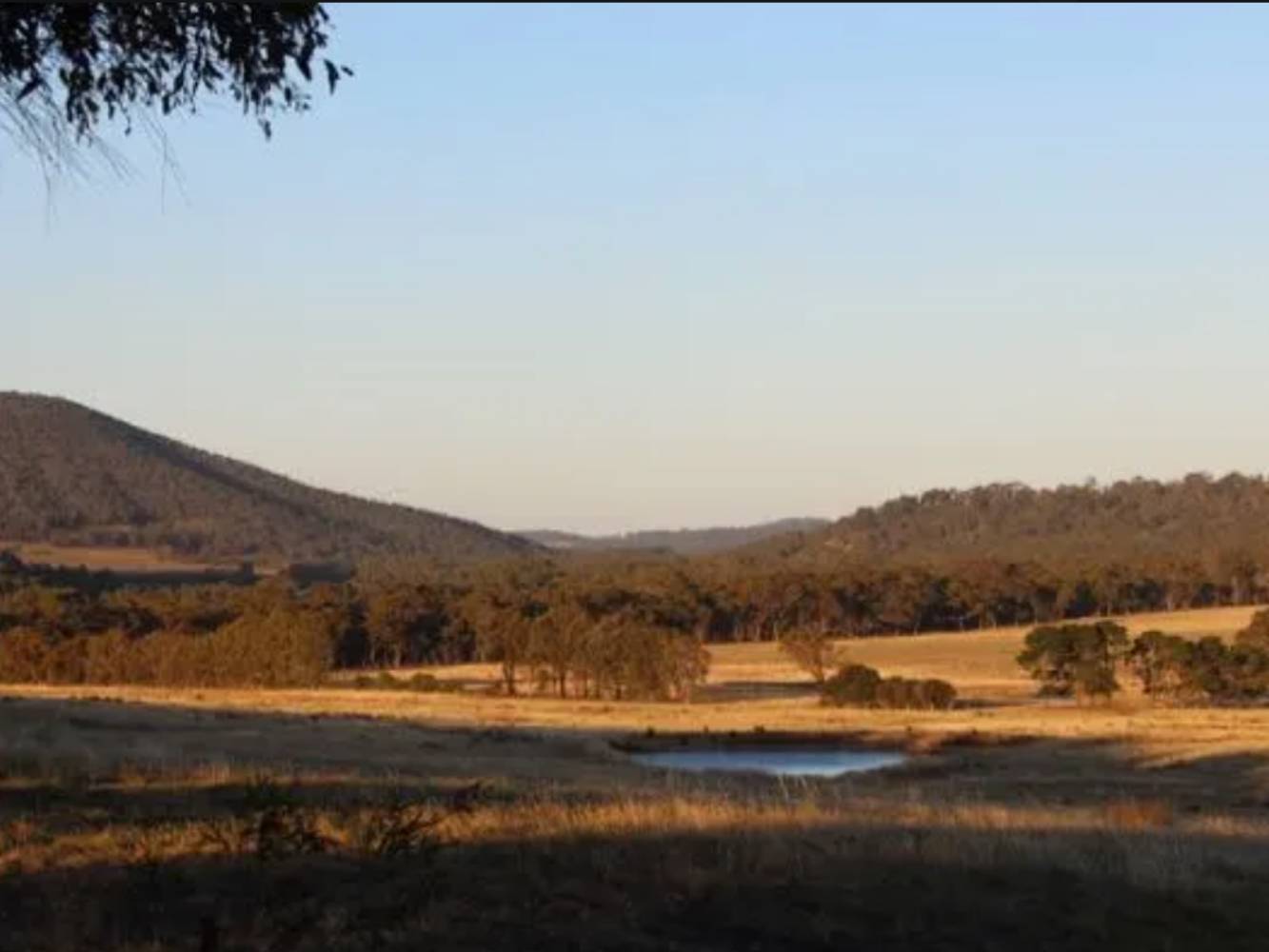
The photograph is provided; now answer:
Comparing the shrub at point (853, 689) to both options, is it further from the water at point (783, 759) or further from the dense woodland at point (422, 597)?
the water at point (783, 759)

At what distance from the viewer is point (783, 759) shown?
54.3m

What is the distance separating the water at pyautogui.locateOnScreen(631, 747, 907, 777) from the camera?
49.0m

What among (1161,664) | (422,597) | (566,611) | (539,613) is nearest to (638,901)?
(1161,664)

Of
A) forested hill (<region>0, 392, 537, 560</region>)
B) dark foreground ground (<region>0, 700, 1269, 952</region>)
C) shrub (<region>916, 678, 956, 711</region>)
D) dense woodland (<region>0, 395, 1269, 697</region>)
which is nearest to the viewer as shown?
dark foreground ground (<region>0, 700, 1269, 952</region>)

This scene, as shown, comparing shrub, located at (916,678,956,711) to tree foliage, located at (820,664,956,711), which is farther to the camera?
tree foliage, located at (820,664,956,711)

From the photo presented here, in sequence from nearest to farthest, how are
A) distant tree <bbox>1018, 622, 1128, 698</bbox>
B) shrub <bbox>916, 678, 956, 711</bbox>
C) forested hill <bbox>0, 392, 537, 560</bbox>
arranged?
shrub <bbox>916, 678, 956, 711</bbox>
distant tree <bbox>1018, 622, 1128, 698</bbox>
forested hill <bbox>0, 392, 537, 560</bbox>

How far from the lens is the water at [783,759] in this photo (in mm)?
49031

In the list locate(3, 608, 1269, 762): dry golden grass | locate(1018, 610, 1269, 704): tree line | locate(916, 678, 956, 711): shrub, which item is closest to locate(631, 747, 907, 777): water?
locate(3, 608, 1269, 762): dry golden grass

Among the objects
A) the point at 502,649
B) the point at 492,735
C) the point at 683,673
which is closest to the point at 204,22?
the point at 492,735

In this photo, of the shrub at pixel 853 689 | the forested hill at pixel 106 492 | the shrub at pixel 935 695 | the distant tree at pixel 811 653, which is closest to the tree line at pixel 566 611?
the distant tree at pixel 811 653

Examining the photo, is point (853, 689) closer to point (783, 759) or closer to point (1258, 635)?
point (1258, 635)

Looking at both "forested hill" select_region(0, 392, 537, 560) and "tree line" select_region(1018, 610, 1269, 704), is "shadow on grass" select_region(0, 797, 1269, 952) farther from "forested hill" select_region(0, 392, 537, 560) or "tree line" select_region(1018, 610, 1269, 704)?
"forested hill" select_region(0, 392, 537, 560)

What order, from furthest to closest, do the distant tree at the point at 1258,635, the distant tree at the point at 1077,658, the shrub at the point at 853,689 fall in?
the distant tree at the point at 1258,635 < the distant tree at the point at 1077,658 < the shrub at the point at 853,689

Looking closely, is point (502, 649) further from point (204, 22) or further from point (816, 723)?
point (204, 22)
